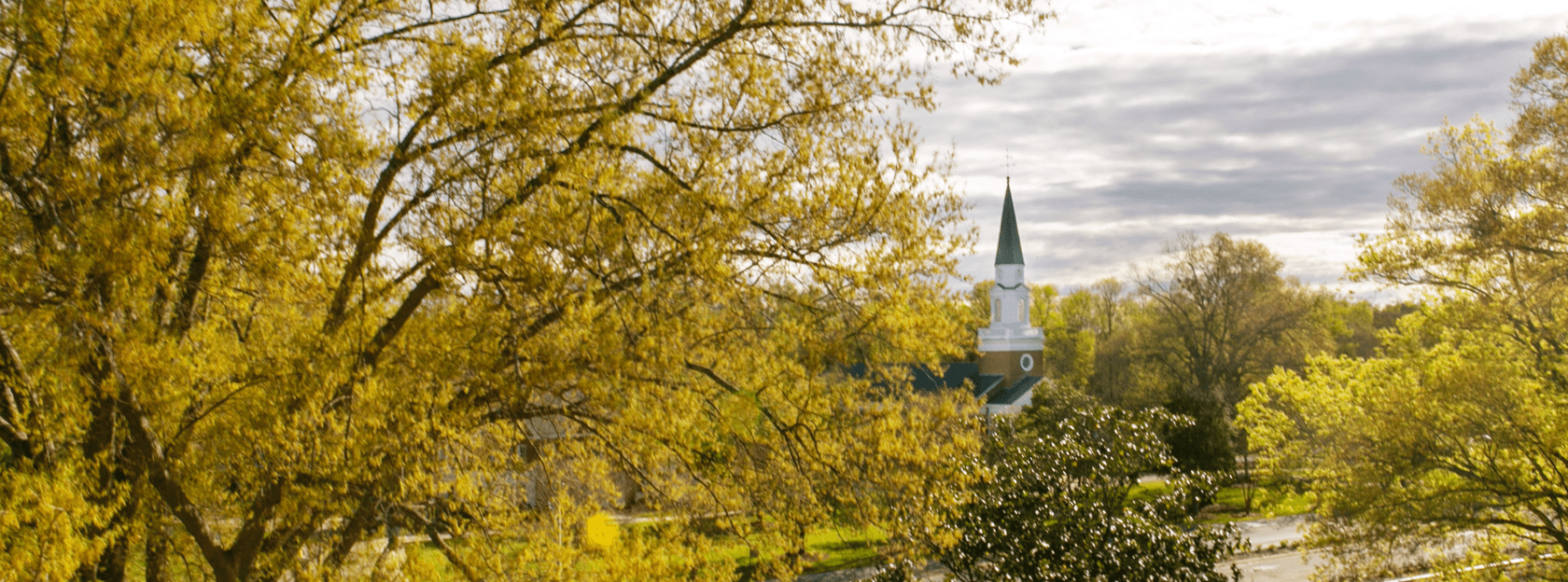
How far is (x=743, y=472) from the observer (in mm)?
6738

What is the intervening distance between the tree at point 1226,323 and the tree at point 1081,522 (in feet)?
76.2

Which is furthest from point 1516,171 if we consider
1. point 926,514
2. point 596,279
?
point 596,279

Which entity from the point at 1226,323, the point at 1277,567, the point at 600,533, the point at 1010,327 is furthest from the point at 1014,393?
the point at 600,533

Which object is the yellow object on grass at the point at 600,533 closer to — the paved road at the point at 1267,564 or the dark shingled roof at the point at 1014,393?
the paved road at the point at 1267,564

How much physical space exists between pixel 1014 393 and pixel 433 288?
40.8 m

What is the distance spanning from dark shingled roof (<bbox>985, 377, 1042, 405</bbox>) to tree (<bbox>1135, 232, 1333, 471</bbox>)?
22.6ft

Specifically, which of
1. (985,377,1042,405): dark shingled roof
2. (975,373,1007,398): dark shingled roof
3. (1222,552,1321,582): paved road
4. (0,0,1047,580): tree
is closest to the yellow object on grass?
(0,0,1047,580): tree

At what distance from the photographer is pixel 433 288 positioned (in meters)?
5.91

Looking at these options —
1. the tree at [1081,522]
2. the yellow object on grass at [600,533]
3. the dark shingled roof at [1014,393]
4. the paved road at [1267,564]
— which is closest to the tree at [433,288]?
the yellow object on grass at [600,533]

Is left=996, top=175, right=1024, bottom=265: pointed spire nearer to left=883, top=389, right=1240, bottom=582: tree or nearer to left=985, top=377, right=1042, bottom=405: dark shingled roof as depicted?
left=985, top=377, right=1042, bottom=405: dark shingled roof

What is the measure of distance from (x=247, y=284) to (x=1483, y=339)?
17.6 meters

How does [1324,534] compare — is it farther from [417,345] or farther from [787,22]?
[417,345]

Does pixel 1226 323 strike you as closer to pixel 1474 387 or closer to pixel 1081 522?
pixel 1474 387

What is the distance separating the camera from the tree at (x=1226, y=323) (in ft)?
116
